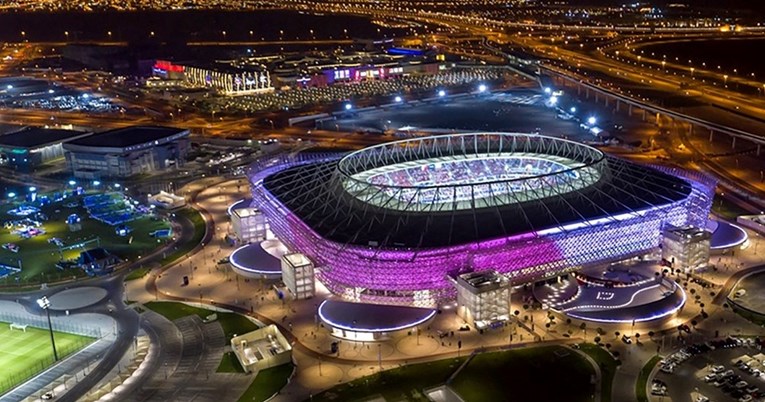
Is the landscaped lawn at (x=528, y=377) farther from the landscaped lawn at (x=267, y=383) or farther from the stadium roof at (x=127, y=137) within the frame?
the stadium roof at (x=127, y=137)

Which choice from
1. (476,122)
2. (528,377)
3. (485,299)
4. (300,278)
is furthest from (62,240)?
(476,122)

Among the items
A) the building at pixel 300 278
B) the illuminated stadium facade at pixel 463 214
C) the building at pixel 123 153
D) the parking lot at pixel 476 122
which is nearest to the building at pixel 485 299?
the illuminated stadium facade at pixel 463 214

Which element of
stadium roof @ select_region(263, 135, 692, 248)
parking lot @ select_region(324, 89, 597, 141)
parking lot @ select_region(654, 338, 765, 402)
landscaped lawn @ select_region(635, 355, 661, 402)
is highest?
stadium roof @ select_region(263, 135, 692, 248)

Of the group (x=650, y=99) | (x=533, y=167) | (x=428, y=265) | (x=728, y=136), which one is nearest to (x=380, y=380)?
(x=428, y=265)

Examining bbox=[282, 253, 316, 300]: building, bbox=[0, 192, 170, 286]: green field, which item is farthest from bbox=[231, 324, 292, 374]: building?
bbox=[0, 192, 170, 286]: green field

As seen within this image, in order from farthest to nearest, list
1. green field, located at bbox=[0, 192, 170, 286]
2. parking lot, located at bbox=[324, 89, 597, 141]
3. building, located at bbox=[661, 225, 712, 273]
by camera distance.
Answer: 1. parking lot, located at bbox=[324, 89, 597, 141]
2. green field, located at bbox=[0, 192, 170, 286]
3. building, located at bbox=[661, 225, 712, 273]

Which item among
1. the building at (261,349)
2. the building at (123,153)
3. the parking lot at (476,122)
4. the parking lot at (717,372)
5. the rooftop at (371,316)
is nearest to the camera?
the parking lot at (717,372)

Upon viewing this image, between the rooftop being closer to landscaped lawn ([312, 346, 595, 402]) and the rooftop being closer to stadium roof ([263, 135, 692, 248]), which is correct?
landscaped lawn ([312, 346, 595, 402])
